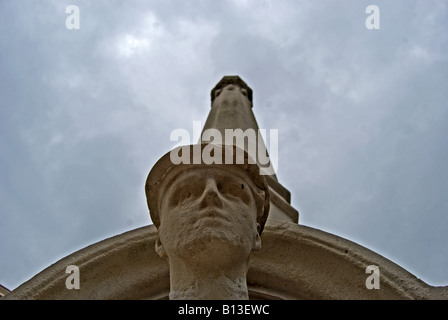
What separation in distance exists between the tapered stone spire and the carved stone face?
Result: 141cm

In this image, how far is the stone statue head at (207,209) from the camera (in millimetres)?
3094

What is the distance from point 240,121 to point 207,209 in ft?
13.1

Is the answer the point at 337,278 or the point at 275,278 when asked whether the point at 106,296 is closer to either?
the point at 275,278

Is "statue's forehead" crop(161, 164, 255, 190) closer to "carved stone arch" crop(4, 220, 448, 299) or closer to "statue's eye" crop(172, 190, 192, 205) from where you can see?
"statue's eye" crop(172, 190, 192, 205)

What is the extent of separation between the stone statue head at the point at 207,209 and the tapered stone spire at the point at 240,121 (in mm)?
1352

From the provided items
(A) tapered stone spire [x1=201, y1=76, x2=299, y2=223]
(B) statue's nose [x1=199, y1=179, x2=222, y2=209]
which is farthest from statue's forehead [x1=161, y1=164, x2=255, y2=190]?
(A) tapered stone spire [x1=201, y1=76, x2=299, y2=223]

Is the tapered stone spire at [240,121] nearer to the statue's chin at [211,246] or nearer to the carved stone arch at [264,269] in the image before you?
the carved stone arch at [264,269]

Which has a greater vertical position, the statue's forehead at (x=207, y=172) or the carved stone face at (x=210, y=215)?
the statue's forehead at (x=207, y=172)

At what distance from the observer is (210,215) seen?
319cm

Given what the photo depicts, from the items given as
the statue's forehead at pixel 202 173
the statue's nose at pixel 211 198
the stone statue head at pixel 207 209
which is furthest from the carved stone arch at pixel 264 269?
the statue's nose at pixel 211 198

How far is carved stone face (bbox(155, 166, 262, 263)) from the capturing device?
10.1 ft

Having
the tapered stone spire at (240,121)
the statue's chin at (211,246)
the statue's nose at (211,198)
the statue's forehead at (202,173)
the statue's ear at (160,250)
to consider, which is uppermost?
the tapered stone spire at (240,121)

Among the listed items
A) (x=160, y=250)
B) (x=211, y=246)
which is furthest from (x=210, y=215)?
(x=160, y=250)

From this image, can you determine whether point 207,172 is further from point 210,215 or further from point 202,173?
point 210,215
